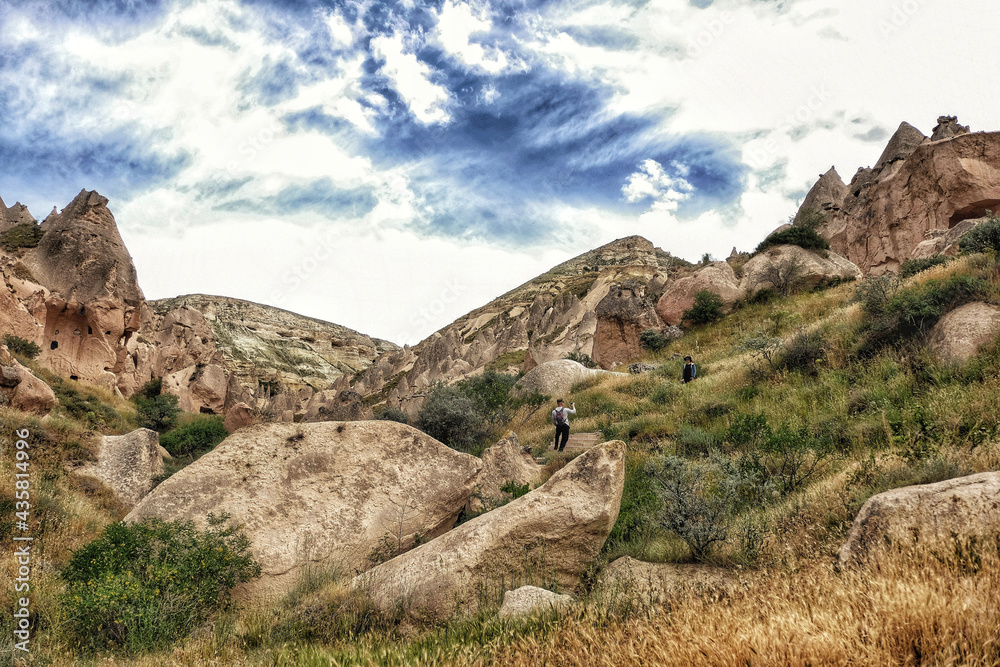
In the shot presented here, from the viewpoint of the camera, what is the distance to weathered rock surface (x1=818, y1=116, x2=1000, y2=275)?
23938mm

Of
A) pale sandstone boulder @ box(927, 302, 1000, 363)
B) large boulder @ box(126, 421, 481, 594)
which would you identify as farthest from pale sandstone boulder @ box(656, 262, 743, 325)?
large boulder @ box(126, 421, 481, 594)

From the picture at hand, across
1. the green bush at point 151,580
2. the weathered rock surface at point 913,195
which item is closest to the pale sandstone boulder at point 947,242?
the weathered rock surface at point 913,195

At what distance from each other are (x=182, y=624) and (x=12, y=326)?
23.2m

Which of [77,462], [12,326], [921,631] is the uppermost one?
[12,326]

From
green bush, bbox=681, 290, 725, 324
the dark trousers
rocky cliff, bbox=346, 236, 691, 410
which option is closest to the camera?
the dark trousers

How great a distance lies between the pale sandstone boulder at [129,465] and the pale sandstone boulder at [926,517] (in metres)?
13.7

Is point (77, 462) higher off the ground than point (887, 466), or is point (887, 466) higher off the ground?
point (77, 462)

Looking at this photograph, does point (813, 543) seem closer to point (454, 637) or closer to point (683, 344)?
point (454, 637)

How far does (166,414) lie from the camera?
24.8 m

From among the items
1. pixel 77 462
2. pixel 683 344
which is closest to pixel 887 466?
pixel 77 462

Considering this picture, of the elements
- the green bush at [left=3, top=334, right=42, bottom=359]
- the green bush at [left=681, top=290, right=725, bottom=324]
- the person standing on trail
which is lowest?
the person standing on trail

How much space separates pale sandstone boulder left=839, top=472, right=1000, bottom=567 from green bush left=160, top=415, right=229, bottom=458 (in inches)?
809

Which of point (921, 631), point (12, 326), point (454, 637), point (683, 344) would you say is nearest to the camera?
point (921, 631)

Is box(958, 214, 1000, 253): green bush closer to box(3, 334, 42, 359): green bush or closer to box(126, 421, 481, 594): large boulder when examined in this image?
box(126, 421, 481, 594): large boulder
